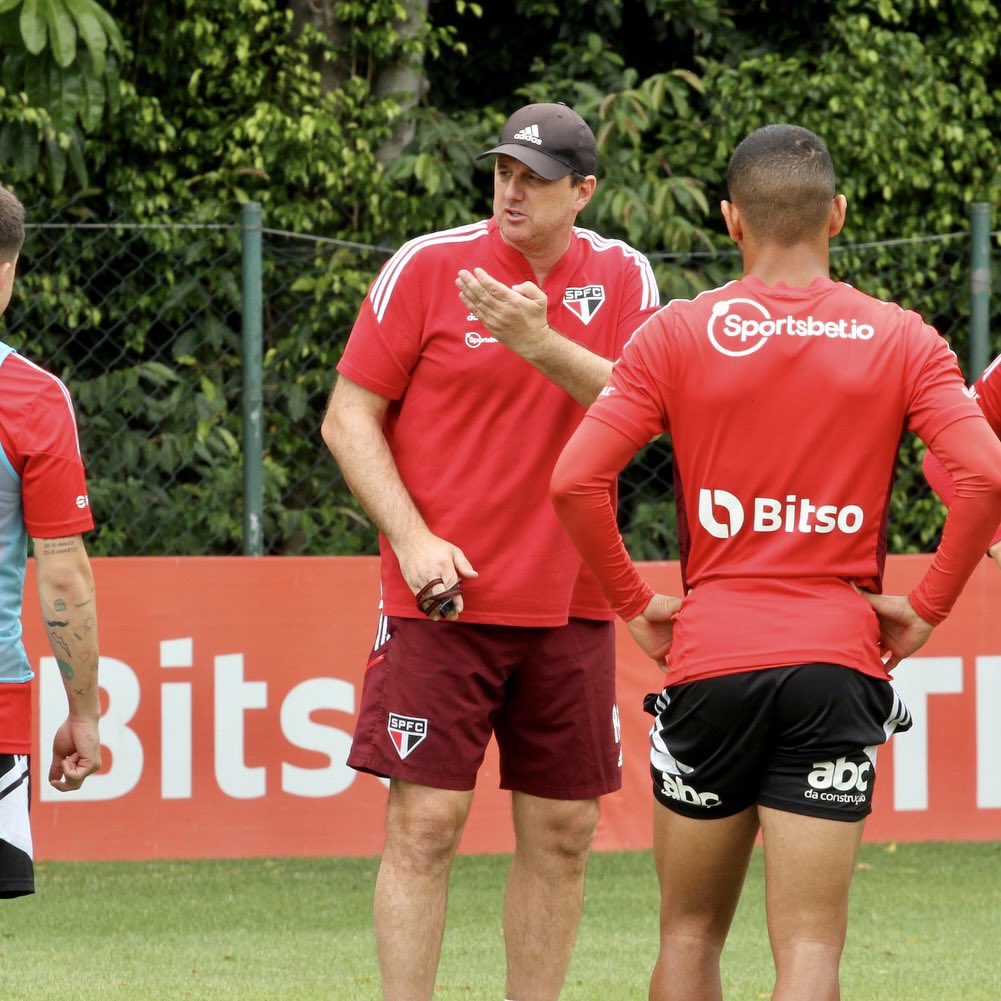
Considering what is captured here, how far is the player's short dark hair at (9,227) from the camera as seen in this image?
3.20 metres

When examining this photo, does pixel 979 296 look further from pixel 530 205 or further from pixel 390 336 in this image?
pixel 390 336

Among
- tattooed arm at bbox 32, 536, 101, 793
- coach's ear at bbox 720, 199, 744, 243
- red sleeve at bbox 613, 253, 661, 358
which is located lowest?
tattooed arm at bbox 32, 536, 101, 793

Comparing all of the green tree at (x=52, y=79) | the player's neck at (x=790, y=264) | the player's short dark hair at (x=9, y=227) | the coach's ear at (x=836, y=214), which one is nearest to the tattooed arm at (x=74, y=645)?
the player's short dark hair at (x=9, y=227)

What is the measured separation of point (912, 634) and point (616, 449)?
64 cm

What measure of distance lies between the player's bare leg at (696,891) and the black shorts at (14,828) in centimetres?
120

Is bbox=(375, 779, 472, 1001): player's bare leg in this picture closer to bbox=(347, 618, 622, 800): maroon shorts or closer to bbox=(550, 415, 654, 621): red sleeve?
bbox=(347, 618, 622, 800): maroon shorts

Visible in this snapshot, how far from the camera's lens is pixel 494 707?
3.77 metres

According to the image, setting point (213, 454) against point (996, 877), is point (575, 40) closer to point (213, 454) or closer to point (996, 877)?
point (213, 454)

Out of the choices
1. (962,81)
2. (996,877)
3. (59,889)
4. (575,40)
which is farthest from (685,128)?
(59,889)

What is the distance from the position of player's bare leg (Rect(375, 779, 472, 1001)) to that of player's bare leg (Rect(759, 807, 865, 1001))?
90cm

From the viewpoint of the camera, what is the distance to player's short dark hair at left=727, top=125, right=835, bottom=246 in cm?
299

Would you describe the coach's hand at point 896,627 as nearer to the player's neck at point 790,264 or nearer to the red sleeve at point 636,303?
the player's neck at point 790,264

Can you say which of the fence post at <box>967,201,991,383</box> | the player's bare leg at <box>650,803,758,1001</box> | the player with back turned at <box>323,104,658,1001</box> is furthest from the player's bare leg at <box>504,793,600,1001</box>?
the fence post at <box>967,201,991,383</box>

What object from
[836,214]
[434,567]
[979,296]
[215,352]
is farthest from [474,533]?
[979,296]
